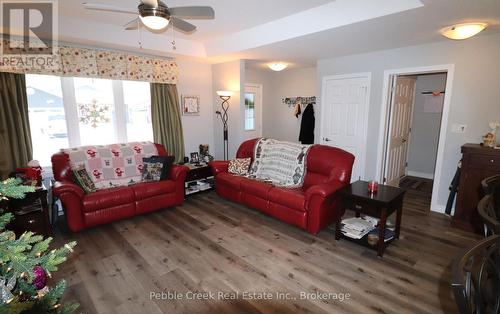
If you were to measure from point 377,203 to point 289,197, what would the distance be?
3.27 ft

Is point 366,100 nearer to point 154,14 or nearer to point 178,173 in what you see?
point 178,173

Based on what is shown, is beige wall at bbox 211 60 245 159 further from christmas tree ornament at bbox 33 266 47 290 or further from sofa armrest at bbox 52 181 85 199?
christmas tree ornament at bbox 33 266 47 290

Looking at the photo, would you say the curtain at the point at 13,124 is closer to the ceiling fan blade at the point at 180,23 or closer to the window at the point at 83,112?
the window at the point at 83,112

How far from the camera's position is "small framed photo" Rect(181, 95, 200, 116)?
491cm

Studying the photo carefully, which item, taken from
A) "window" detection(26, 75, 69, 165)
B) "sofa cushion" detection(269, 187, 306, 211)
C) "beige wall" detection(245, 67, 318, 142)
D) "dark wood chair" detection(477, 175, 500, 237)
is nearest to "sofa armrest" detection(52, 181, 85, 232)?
"window" detection(26, 75, 69, 165)

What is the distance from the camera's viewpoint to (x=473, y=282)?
89cm

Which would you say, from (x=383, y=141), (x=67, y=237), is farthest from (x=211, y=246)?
(x=383, y=141)

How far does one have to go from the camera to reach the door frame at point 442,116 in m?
3.48

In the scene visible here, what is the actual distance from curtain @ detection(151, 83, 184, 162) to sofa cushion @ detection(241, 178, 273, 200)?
5.51ft

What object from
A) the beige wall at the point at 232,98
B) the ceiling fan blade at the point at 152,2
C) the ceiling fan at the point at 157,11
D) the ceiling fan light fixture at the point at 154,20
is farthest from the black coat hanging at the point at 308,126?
the ceiling fan blade at the point at 152,2

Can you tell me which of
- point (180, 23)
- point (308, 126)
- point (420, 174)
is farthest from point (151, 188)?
point (420, 174)

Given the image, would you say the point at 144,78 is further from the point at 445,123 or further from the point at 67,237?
A: the point at 445,123

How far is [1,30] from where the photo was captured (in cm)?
305

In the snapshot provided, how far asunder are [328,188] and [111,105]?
11.6 feet
